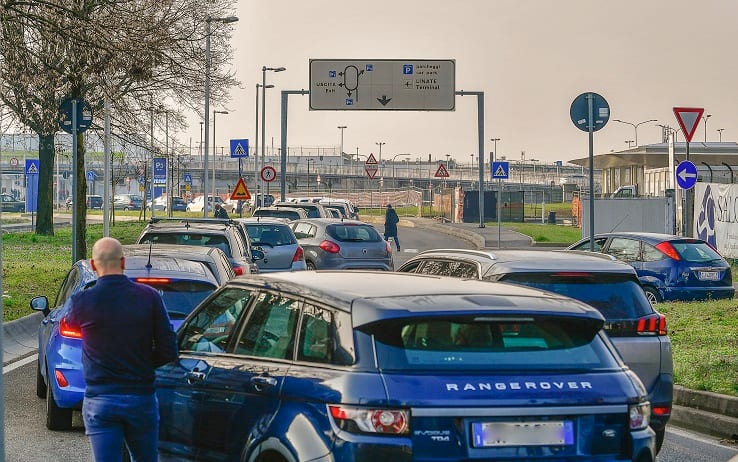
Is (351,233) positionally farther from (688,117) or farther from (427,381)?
(427,381)

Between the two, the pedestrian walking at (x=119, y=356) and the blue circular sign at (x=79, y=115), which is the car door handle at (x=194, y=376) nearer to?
the pedestrian walking at (x=119, y=356)

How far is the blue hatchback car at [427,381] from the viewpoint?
17.7 feet

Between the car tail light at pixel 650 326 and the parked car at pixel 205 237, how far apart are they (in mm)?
8291

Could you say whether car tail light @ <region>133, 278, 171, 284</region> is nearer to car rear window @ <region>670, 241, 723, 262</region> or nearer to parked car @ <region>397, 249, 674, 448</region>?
parked car @ <region>397, 249, 674, 448</region>

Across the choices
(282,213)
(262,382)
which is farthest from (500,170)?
(262,382)

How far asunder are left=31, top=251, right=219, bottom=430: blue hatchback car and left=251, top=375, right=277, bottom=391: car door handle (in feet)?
13.4

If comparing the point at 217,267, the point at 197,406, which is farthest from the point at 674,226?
the point at 197,406

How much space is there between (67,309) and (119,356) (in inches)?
153

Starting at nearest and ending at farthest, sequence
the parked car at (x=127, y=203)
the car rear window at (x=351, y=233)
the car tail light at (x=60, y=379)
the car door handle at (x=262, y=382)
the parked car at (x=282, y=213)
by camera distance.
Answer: the car door handle at (x=262, y=382)
the car tail light at (x=60, y=379)
the car rear window at (x=351, y=233)
the parked car at (x=282, y=213)
the parked car at (x=127, y=203)

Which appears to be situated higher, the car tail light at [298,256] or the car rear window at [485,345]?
the car rear window at [485,345]

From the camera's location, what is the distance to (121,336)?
6.50 metres

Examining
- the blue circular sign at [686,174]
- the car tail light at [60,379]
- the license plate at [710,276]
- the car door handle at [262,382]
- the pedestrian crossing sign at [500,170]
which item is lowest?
the car tail light at [60,379]

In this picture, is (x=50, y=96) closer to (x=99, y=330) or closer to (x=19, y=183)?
(x=99, y=330)

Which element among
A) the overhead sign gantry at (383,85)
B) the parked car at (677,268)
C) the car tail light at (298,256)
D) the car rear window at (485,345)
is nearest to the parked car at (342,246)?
the car tail light at (298,256)
